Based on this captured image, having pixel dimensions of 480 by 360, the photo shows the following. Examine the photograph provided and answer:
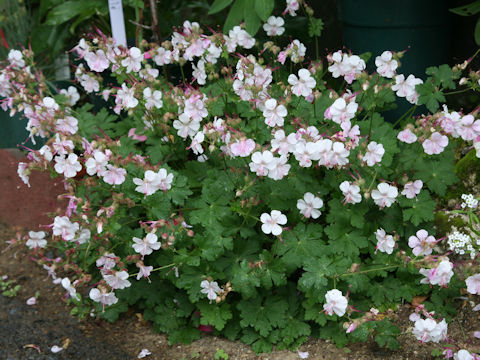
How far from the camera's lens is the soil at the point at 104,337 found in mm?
2371

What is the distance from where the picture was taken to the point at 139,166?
2.22 m

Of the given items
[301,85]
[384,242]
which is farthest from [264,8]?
[384,242]

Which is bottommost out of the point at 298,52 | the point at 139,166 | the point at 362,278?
the point at 362,278

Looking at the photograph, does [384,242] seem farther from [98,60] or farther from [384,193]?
[98,60]

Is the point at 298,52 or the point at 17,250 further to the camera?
the point at 17,250

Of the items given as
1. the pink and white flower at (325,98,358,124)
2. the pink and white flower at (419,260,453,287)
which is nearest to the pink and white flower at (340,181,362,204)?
the pink and white flower at (325,98,358,124)

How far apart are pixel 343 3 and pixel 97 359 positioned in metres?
2.38

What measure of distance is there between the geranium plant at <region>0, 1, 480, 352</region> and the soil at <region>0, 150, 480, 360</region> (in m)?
0.06

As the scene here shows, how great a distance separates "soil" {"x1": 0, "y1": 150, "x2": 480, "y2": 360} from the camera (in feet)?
7.78

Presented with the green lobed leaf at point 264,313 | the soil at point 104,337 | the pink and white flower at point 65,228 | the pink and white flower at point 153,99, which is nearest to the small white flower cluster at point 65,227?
the pink and white flower at point 65,228

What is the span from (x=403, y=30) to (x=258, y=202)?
1.68m

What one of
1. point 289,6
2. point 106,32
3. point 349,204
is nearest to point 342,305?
point 349,204

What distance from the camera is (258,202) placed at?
2.29 metres

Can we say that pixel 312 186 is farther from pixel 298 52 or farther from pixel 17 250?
pixel 17 250
